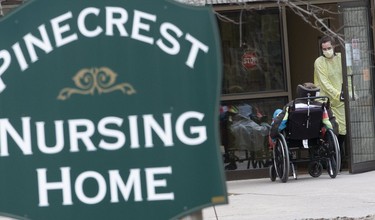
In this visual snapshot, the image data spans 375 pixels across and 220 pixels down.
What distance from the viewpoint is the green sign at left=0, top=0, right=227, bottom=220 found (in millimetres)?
5762

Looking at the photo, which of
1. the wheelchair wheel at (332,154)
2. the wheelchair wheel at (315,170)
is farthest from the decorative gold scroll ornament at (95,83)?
the wheelchair wheel at (315,170)

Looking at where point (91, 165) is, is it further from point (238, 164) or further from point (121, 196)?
point (238, 164)

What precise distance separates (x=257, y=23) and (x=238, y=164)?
6.97ft

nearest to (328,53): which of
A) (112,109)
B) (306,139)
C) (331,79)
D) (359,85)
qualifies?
(331,79)

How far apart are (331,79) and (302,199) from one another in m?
3.59

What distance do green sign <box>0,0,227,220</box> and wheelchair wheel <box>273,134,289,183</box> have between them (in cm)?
679

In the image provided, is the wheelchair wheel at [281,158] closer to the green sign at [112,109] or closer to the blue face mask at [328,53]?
the blue face mask at [328,53]

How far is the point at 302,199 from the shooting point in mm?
10930

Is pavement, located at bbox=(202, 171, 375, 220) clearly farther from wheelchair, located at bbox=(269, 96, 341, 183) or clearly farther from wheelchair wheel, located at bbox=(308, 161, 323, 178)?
wheelchair, located at bbox=(269, 96, 341, 183)

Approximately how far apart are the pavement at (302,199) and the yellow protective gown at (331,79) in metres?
1.14

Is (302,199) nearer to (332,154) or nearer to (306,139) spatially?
(332,154)

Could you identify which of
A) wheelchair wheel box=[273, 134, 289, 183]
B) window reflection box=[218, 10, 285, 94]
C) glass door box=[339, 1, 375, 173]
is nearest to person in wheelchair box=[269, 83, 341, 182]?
wheelchair wheel box=[273, 134, 289, 183]

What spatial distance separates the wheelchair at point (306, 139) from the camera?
1265cm

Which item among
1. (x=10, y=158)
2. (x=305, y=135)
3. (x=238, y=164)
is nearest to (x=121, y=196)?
(x=10, y=158)
